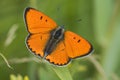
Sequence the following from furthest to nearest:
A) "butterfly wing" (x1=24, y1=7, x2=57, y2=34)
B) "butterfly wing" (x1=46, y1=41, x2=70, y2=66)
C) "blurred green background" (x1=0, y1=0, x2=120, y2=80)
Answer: "blurred green background" (x1=0, y1=0, x2=120, y2=80), "butterfly wing" (x1=24, y1=7, x2=57, y2=34), "butterfly wing" (x1=46, y1=41, x2=70, y2=66)

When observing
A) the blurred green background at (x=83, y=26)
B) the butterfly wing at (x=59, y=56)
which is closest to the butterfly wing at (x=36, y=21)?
the butterfly wing at (x=59, y=56)

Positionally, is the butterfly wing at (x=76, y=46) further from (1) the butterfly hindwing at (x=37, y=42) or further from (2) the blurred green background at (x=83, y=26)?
(2) the blurred green background at (x=83, y=26)

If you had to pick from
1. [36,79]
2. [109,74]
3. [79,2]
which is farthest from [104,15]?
[36,79]

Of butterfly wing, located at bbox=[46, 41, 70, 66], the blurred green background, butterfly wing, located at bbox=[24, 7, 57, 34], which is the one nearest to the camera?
butterfly wing, located at bbox=[46, 41, 70, 66]

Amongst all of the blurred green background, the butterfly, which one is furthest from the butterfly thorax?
the blurred green background

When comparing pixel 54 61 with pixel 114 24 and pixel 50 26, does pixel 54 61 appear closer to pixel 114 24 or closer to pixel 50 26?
pixel 50 26

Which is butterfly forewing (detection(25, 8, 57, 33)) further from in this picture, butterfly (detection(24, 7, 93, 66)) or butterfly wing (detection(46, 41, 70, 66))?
butterfly wing (detection(46, 41, 70, 66))
